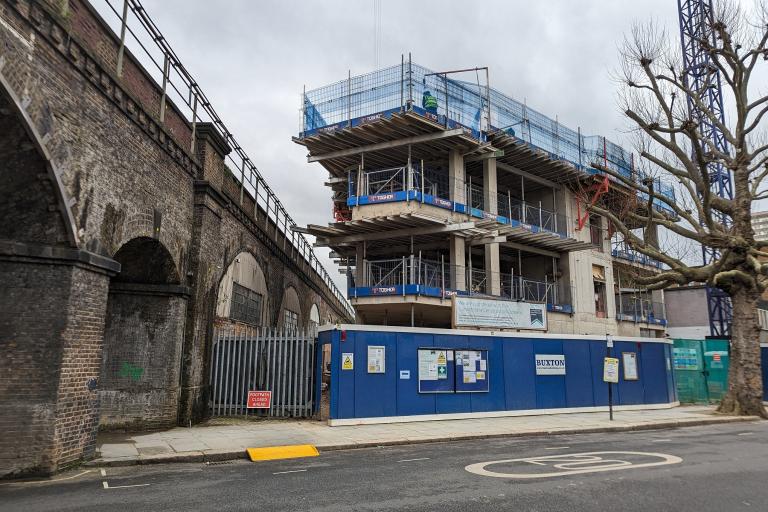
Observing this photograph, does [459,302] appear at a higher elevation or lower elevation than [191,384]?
higher

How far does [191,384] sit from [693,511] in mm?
11189

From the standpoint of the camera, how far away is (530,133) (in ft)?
91.6

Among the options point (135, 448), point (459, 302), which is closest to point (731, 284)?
point (459, 302)

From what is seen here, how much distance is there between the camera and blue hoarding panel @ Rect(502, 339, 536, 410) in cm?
1609

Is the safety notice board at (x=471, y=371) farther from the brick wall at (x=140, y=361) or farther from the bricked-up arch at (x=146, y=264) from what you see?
the bricked-up arch at (x=146, y=264)

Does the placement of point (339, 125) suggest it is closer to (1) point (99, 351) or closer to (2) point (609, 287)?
(1) point (99, 351)

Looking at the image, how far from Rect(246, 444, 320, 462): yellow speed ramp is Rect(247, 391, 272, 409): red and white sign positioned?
4.04m

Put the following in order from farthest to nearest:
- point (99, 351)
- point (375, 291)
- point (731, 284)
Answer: point (375, 291), point (731, 284), point (99, 351)

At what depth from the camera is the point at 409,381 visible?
14.5 meters

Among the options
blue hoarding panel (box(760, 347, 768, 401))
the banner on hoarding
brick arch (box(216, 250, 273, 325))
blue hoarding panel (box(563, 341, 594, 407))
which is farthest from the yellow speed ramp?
blue hoarding panel (box(760, 347, 768, 401))

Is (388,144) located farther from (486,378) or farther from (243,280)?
(486,378)

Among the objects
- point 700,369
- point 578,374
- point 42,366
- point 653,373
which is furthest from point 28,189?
point 700,369

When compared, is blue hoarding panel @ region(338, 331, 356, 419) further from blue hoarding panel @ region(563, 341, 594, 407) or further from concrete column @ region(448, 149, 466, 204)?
concrete column @ region(448, 149, 466, 204)

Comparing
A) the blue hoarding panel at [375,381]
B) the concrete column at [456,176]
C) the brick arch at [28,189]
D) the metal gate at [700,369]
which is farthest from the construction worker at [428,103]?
the brick arch at [28,189]
